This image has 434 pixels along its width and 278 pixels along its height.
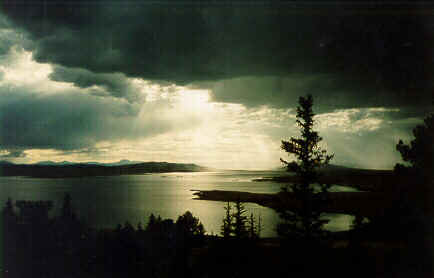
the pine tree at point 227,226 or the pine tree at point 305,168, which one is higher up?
the pine tree at point 305,168

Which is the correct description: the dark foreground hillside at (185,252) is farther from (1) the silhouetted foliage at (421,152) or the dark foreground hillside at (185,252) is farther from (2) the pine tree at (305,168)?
(1) the silhouetted foliage at (421,152)

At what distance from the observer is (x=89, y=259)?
38719mm

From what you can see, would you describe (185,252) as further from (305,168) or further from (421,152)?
(421,152)

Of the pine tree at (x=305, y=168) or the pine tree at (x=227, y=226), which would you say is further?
the pine tree at (x=227, y=226)

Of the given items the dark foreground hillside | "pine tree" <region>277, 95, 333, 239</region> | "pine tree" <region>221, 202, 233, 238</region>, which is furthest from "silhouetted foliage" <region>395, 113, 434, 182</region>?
"pine tree" <region>221, 202, 233, 238</region>

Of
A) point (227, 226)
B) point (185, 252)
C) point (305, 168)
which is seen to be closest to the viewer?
point (305, 168)

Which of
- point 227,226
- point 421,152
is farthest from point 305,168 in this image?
point 227,226

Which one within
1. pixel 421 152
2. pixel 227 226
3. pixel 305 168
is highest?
pixel 421 152

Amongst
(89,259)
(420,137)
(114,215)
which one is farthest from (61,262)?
(420,137)

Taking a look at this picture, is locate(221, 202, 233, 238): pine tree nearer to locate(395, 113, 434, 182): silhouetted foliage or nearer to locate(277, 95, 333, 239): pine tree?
locate(277, 95, 333, 239): pine tree

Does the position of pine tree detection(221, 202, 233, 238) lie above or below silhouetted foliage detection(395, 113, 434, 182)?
below

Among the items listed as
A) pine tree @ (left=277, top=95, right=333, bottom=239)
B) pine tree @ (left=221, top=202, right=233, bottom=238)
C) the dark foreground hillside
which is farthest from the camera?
pine tree @ (left=221, top=202, right=233, bottom=238)

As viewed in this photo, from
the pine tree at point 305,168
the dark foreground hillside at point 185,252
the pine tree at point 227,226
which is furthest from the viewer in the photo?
the pine tree at point 227,226

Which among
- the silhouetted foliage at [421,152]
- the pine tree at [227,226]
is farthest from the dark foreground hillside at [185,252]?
the silhouetted foliage at [421,152]
